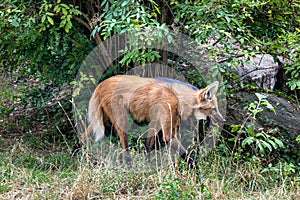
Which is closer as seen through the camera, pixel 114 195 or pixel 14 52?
pixel 114 195

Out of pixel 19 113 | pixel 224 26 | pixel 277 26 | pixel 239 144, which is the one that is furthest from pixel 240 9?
pixel 19 113

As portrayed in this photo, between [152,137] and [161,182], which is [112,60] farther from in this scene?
[161,182]

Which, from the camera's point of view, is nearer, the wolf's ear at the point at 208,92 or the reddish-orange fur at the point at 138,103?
the wolf's ear at the point at 208,92

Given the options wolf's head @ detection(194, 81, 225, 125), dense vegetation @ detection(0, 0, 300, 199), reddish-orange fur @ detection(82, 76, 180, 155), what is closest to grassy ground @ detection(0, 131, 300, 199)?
dense vegetation @ detection(0, 0, 300, 199)

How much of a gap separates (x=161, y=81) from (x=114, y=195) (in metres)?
1.48

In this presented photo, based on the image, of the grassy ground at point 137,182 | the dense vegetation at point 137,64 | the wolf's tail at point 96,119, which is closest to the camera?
the grassy ground at point 137,182

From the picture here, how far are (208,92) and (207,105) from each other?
0.17 metres

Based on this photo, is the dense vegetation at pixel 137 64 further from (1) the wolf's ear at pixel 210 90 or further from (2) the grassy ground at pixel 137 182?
(1) the wolf's ear at pixel 210 90

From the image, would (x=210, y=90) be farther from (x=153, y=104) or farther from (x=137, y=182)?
(x=137, y=182)

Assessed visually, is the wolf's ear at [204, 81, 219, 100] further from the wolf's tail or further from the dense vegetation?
the wolf's tail

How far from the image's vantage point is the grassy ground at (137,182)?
139 inches

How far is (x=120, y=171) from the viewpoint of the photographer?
3914mm

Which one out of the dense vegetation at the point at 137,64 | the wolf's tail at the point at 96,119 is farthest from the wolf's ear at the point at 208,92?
the wolf's tail at the point at 96,119

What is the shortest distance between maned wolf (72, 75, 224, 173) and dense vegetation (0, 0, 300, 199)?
0.87ft
